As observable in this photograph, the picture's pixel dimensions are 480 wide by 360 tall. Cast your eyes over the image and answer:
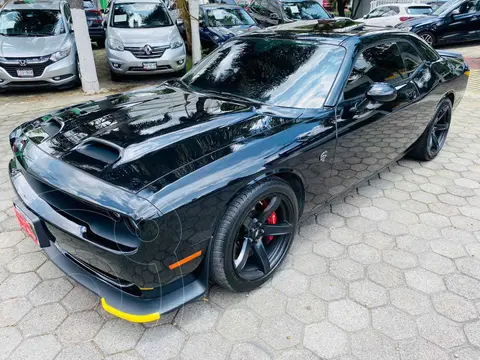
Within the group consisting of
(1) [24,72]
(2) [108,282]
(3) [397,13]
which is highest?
(3) [397,13]

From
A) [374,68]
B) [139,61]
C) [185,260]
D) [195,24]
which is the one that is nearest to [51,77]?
[139,61]

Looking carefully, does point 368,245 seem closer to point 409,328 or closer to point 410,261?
point 410,261

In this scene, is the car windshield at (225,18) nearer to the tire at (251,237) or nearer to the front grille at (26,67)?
the front grille at (26,67)

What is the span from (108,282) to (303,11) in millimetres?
11534

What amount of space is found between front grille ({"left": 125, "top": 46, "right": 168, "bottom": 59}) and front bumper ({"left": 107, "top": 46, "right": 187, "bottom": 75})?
6 centimetres

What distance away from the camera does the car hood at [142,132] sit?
1953 mm

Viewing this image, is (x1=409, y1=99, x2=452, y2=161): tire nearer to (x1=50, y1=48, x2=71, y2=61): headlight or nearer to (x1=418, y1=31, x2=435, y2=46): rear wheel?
(x1=50, y1=48, x2=71, y2=61): headlight

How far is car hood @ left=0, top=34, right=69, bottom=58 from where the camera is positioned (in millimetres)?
6711

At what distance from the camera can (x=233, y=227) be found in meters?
2.05

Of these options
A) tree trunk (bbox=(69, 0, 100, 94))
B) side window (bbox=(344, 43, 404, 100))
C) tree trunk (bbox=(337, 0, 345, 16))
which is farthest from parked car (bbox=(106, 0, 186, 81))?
tree trunk (bbox=(337, 0, 345, 16))

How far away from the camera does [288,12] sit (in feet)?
37.0

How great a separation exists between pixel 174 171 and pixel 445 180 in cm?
328

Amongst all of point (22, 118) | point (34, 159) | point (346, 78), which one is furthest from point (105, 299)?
point (22, 118)

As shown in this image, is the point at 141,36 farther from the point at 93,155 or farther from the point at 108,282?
the point at 108,282
